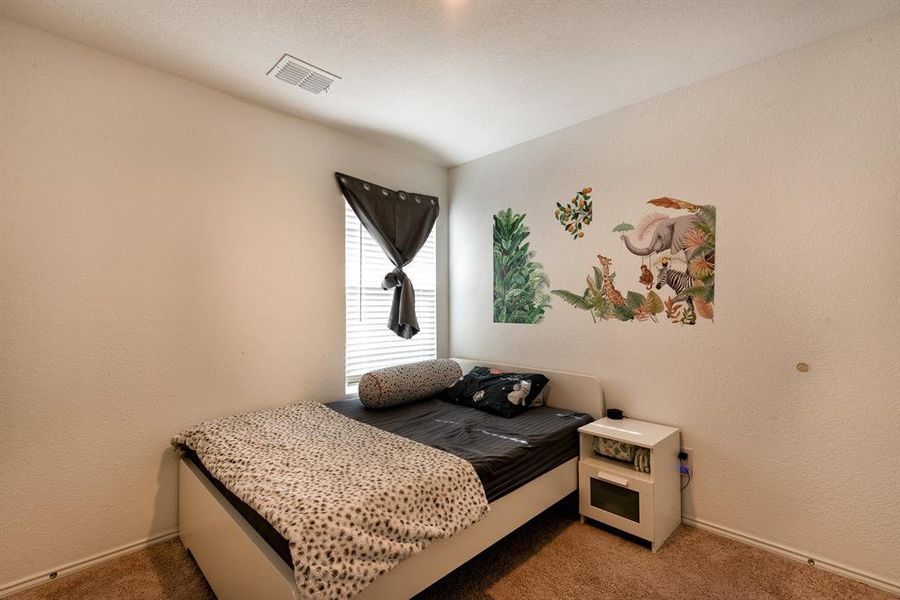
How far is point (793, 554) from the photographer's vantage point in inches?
80.7

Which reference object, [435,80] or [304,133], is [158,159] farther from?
[435,80]

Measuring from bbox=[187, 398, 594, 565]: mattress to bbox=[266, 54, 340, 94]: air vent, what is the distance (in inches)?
77.5

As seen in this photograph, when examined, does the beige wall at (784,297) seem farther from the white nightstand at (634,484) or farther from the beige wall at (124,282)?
the beige wall at (124,282)

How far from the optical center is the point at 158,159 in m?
2.25

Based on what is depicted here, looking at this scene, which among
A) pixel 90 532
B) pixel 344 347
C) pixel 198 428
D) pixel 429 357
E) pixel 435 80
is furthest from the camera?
pixel 429 357

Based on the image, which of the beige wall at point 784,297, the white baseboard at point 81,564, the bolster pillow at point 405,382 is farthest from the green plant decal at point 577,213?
the white baseboard at point 81,564

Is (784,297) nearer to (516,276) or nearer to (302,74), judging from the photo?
(516,276)

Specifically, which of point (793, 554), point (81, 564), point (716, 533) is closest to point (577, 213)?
point (716, 533)

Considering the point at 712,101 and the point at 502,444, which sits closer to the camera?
the point at 502,444

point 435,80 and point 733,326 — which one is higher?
point 435,80

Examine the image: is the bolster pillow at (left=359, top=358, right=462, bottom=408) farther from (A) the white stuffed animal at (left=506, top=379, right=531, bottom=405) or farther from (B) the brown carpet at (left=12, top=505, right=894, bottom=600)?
(B) the brown carpet at (left=12, top=505, right=894, bottom=600)

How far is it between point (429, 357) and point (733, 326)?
2.26 m

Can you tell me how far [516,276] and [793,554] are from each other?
2205mm

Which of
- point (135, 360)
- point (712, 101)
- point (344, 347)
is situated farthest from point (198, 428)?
point (712, 101)
